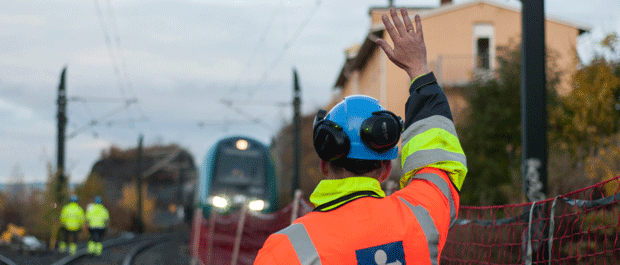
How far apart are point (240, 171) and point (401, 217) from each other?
51.2 feet

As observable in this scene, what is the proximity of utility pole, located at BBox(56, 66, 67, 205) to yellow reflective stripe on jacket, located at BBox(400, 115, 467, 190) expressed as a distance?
23.2 m

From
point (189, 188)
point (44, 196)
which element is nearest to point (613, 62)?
point (44, 196)

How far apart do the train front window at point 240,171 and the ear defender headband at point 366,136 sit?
15348 mm

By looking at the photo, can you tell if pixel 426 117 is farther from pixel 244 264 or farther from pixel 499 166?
pixel 499 166

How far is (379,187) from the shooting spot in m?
1.74

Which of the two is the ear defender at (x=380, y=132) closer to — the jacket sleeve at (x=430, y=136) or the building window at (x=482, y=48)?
the jacket sleeve at (x=430, y=136)

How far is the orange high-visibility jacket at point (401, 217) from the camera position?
62.1 inches

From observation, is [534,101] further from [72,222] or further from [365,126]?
[72,222]

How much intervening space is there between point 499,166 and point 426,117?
54.3 feet

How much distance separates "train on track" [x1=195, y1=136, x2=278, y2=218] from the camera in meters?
16.8

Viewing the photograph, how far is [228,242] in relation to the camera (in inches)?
499

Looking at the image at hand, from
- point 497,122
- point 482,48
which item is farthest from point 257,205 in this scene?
point 482,48

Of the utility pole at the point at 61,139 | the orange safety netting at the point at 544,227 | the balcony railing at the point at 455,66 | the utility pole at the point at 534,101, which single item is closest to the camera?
the orange safety netting at the point at 544,227

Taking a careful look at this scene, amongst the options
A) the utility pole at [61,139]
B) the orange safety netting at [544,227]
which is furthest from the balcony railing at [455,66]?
the utility pole at [61,139]
